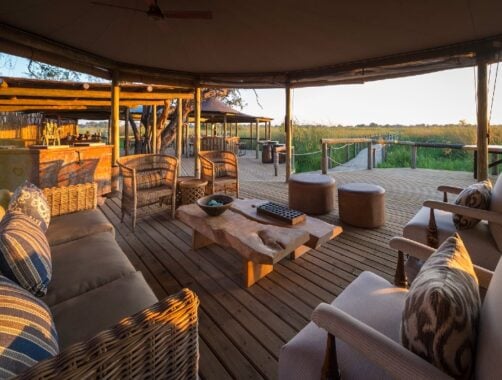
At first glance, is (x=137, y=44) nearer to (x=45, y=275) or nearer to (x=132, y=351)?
(x=45, y=275)

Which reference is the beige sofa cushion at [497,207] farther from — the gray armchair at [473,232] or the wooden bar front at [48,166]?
the wooden bar front at [48,166]

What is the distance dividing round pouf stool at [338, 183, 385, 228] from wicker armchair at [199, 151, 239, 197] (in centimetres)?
195

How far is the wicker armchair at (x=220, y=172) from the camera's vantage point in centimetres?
465

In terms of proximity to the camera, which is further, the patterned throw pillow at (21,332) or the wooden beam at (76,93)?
the wooden beam at (76,93)

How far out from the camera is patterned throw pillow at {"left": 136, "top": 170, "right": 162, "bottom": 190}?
4078 mm

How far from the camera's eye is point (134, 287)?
1491 mm

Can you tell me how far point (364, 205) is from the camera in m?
3.69

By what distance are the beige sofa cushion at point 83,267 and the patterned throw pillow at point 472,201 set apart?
2500 millimetres

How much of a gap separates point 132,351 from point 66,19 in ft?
13.8

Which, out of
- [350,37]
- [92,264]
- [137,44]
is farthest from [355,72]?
[92,264]

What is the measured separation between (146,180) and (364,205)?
10.5 feet

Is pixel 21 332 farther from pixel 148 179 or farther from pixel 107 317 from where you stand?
pixel 148 179

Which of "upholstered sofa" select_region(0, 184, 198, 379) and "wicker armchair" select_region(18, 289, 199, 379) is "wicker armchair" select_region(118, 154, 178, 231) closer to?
"upholstered sofa" select_region(0, 184, 198, 379)

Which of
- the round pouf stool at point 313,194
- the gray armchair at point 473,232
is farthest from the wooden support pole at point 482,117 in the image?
the gray armchair at point 473,232
